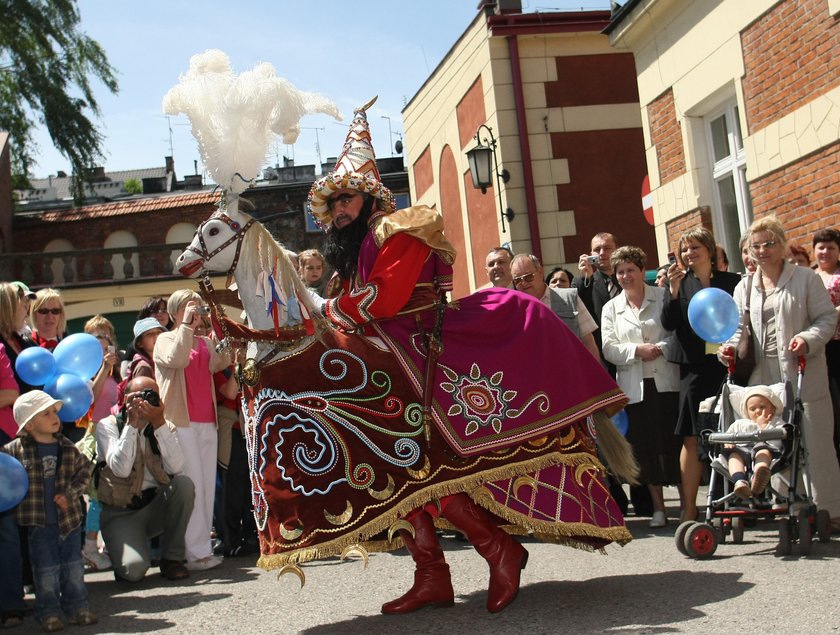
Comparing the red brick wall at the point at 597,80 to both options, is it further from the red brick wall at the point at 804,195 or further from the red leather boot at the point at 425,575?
the red leather boot at the point at 425,575

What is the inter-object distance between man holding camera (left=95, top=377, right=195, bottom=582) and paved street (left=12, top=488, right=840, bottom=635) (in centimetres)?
24

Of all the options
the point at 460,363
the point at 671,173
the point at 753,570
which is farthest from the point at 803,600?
the point at 671,173

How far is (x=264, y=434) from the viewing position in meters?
5.06

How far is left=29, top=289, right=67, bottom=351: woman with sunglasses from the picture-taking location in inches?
317

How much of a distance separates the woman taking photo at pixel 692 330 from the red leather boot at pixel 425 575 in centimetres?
252

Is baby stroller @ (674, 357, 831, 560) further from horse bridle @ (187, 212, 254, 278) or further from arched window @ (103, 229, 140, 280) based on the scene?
arched window @ (103, 229, 140, 280)

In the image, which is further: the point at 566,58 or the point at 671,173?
the point at 566,58

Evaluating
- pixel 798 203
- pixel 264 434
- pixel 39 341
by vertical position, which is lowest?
pixel 264 434

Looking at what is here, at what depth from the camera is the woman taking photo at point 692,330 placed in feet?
24.1

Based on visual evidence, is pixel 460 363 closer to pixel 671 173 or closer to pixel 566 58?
pixel 671 173

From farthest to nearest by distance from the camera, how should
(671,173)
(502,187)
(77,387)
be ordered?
1. (502,187)
2. (671,173)
3. (77,387)

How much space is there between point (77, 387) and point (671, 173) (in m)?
8.03

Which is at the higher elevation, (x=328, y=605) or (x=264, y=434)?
(x=264, y=434)

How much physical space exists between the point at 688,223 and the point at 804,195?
2352 mm
